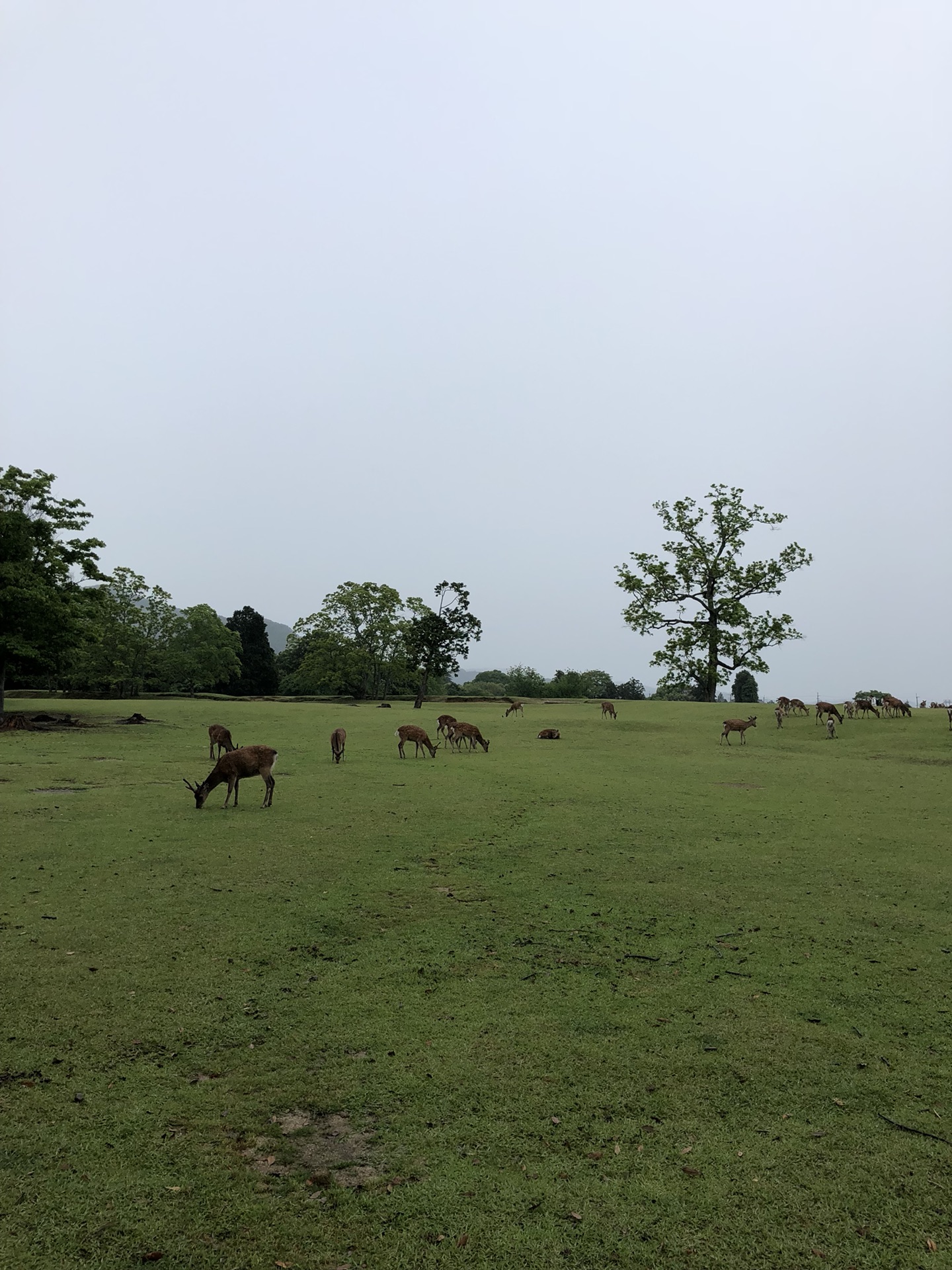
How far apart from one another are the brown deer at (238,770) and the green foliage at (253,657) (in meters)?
61.2

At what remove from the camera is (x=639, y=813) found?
13297 millimetres

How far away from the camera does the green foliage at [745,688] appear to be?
252 feet

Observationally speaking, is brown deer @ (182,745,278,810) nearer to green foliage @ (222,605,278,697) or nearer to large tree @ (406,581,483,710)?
large tree @ (406,581,483,710)

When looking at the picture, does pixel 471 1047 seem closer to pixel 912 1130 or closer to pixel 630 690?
pixel 912 1130

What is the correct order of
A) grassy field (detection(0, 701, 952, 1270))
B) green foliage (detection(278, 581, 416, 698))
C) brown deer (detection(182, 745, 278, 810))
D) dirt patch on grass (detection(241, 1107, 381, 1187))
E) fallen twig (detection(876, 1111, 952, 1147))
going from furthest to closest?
green foliage (detection(278, 581, 416, 698))
brown deer (detection(182, 745, 278, 810))
fallen twig (detection(876, 1111, 952, 1147))
dirt patch on grass (detection(241, 1107, 381, 1187))
grassy field (detection(0, 701, 952, 1270))

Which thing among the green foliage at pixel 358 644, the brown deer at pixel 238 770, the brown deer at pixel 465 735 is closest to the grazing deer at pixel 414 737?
the brown deer at pixel 465 735

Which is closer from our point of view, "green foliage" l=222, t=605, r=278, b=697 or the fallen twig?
the fallen twig

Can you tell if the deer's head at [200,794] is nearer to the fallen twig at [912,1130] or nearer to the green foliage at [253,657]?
the fallen twig at [912,1130]

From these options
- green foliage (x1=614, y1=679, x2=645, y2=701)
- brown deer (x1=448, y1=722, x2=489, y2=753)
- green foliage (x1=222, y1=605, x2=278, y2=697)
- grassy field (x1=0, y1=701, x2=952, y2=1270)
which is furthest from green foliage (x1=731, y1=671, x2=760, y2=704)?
grassy field (x1=0, y1=701, x2=952, y2=1270)

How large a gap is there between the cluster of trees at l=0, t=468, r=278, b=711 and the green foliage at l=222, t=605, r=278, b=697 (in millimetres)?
97

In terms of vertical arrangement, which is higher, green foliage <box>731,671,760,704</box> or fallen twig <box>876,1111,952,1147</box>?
green foliage <box>731,671,760,704</box>

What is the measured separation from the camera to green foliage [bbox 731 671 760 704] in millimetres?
76688

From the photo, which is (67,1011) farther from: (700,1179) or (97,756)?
(97,756)

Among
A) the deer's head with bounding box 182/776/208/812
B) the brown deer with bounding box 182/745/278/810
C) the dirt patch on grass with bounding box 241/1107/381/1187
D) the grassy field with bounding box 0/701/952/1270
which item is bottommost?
the dirt patch on grass with bounding box 241/1107/381/1187
